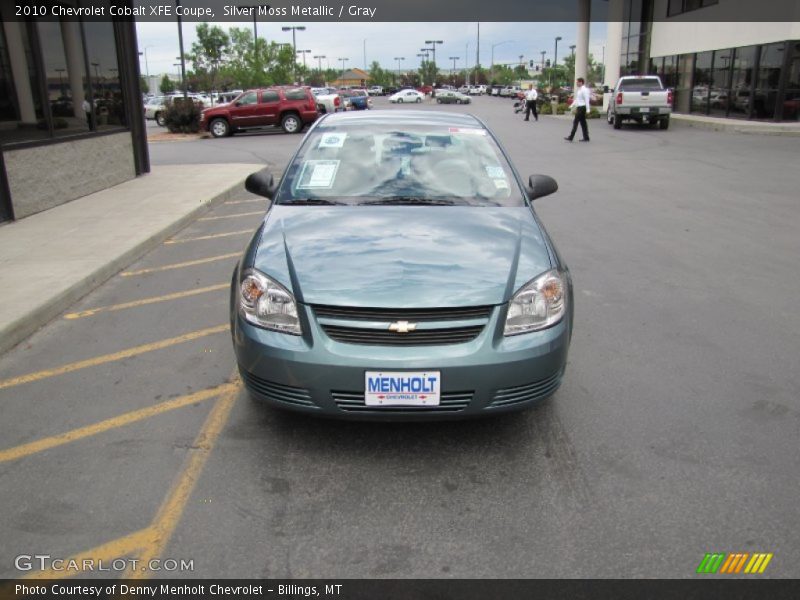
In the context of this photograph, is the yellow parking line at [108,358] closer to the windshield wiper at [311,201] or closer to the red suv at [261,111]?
the windshield wiper at [311,201]

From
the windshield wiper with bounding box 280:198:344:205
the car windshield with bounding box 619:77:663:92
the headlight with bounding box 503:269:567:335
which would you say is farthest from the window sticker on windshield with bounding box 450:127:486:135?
the car windshield with bounding box 619:77:663:92

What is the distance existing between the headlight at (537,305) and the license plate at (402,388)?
0.46 metres

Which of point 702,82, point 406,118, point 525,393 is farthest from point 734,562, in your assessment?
point 702,82

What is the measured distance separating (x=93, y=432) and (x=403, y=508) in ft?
6.06

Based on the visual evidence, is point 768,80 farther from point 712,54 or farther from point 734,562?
point 734,562

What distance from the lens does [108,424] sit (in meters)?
3.81

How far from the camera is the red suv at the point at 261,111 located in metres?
26.2

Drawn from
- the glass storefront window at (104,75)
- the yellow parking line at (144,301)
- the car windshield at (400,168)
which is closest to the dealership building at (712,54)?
the glass storefront window at (104,75)

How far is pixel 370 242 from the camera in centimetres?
377

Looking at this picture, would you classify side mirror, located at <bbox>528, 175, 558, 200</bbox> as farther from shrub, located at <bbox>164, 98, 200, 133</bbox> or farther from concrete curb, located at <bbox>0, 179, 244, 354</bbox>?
shrub, located at <bbox>164, 98, 200, 133</bbox>

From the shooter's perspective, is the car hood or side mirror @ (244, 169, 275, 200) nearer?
the car hood

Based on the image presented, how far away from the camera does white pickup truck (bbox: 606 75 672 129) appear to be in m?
25.1

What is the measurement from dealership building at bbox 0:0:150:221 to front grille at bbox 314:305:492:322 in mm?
7390
